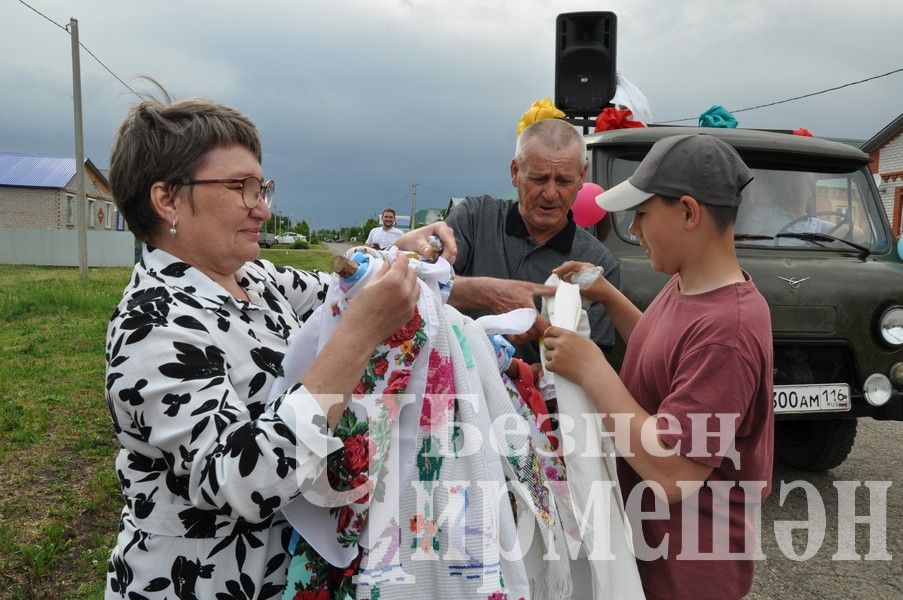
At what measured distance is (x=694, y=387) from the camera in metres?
1.61

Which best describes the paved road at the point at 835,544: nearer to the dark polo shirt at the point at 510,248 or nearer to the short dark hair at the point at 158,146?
the dark polo shirt at the point at 510,248

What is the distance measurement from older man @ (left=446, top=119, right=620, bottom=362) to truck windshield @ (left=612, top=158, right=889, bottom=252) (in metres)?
1.87

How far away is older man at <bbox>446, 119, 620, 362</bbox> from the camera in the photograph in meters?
2.58

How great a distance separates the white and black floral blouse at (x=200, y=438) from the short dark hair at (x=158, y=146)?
4.9 inches

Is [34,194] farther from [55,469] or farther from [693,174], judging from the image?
[693,174]

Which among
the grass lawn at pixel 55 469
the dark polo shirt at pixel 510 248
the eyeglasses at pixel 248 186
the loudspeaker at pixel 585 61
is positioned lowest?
the grass lawn at pixel 55 469

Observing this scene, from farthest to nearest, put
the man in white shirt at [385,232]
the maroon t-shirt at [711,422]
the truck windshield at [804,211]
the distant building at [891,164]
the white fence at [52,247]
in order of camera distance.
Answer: the white fence at [52,247]
the distant building at [891,164]
the man in white shirt at [385,232]
the truck windshield at [804,211]
the maroon t-shirt at [711,422]

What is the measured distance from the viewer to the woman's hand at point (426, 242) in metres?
2.03

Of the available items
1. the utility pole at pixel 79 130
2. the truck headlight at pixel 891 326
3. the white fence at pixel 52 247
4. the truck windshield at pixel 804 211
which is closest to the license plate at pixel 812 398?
the truck headlight at pixel 891 326

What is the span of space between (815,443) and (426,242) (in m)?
4.44

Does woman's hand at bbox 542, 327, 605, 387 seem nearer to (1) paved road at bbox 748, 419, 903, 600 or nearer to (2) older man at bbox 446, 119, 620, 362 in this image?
(2) older man at bbox 446, 119, 620, 362

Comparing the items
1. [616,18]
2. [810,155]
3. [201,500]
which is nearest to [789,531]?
[810,155]

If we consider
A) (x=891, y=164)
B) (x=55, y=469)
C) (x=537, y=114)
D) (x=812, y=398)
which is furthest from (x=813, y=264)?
(x=891, y=164)

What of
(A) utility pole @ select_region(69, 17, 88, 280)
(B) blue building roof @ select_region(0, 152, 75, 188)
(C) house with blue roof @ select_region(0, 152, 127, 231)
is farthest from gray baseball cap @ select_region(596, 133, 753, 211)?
(B) blue building roof @ select_region(0, 152, 75, 188)
